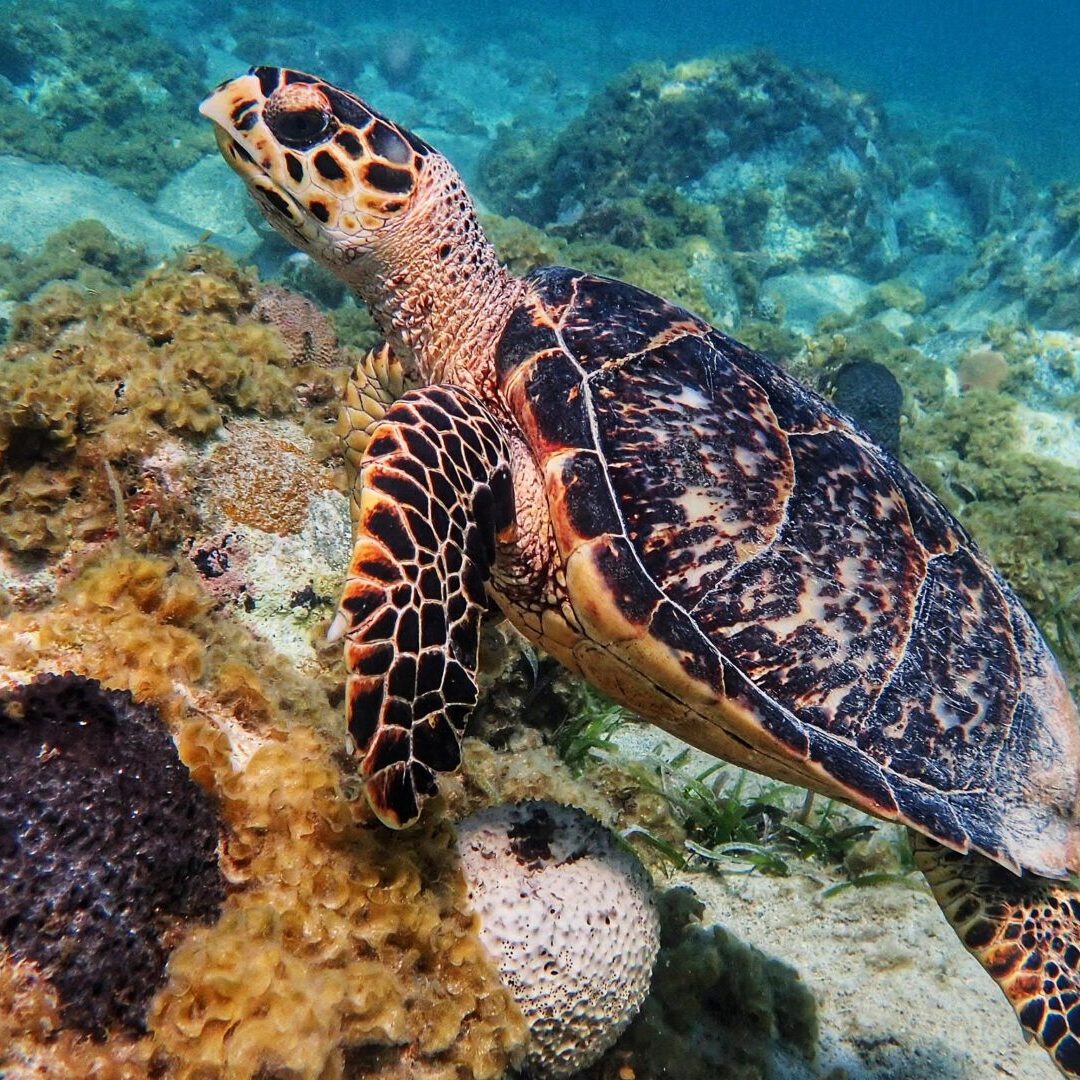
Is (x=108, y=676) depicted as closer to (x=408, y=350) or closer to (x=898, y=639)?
(x=408, y=350)

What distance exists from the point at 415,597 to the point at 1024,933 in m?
2.58

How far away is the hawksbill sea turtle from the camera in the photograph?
219 centimetres

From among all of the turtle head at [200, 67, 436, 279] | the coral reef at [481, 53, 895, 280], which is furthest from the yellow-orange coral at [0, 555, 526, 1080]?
→ the coral reef at [481, 53, 895, 280]

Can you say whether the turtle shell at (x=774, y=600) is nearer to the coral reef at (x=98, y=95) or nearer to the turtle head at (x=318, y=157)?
the turtle head at (x=318, y=157)

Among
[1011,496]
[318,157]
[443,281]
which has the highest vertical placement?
[1011,496]

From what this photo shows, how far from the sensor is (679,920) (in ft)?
8.78

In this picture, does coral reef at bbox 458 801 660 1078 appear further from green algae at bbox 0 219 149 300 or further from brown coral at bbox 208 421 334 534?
green algae at bbox 0 219 149 300

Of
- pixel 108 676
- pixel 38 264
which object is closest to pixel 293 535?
pixel 108 676

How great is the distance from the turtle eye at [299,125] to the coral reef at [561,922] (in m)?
2.71

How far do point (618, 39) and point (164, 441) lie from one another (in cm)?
4898

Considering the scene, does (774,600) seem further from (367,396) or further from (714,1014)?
(367,396)

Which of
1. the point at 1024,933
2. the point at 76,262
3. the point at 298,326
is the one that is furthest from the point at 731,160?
the point at 1024,933

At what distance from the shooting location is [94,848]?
1292 millimetres

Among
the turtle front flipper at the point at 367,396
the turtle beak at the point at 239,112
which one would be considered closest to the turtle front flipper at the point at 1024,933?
the turtle front flipper at the point at 367,396
